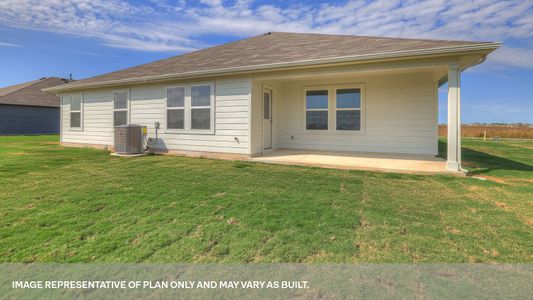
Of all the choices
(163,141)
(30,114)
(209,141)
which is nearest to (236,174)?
(209,141)

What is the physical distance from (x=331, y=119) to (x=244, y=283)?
7.58m

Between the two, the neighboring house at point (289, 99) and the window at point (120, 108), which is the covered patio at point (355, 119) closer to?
the neighboring house at point (289, 99)

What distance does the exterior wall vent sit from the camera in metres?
8.37

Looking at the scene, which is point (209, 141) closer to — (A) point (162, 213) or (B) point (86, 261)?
(A) point (162, 213)

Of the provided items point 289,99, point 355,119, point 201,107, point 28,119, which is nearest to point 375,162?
point 355,119

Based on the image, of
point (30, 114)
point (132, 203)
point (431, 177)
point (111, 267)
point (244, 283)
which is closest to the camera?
point (244, 283)

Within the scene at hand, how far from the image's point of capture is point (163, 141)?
8.91 m

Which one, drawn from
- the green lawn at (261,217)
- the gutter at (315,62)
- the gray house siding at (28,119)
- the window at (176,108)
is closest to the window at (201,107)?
the window at (176,108)

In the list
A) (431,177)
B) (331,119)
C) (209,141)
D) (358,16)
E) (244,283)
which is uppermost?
(358,16)

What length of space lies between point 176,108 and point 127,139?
1700 mm

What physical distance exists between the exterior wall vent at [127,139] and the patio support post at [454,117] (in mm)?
8188

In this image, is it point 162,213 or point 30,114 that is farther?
point 30,114

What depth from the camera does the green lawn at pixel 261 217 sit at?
2324 mm

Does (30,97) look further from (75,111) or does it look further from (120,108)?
(120,108)
